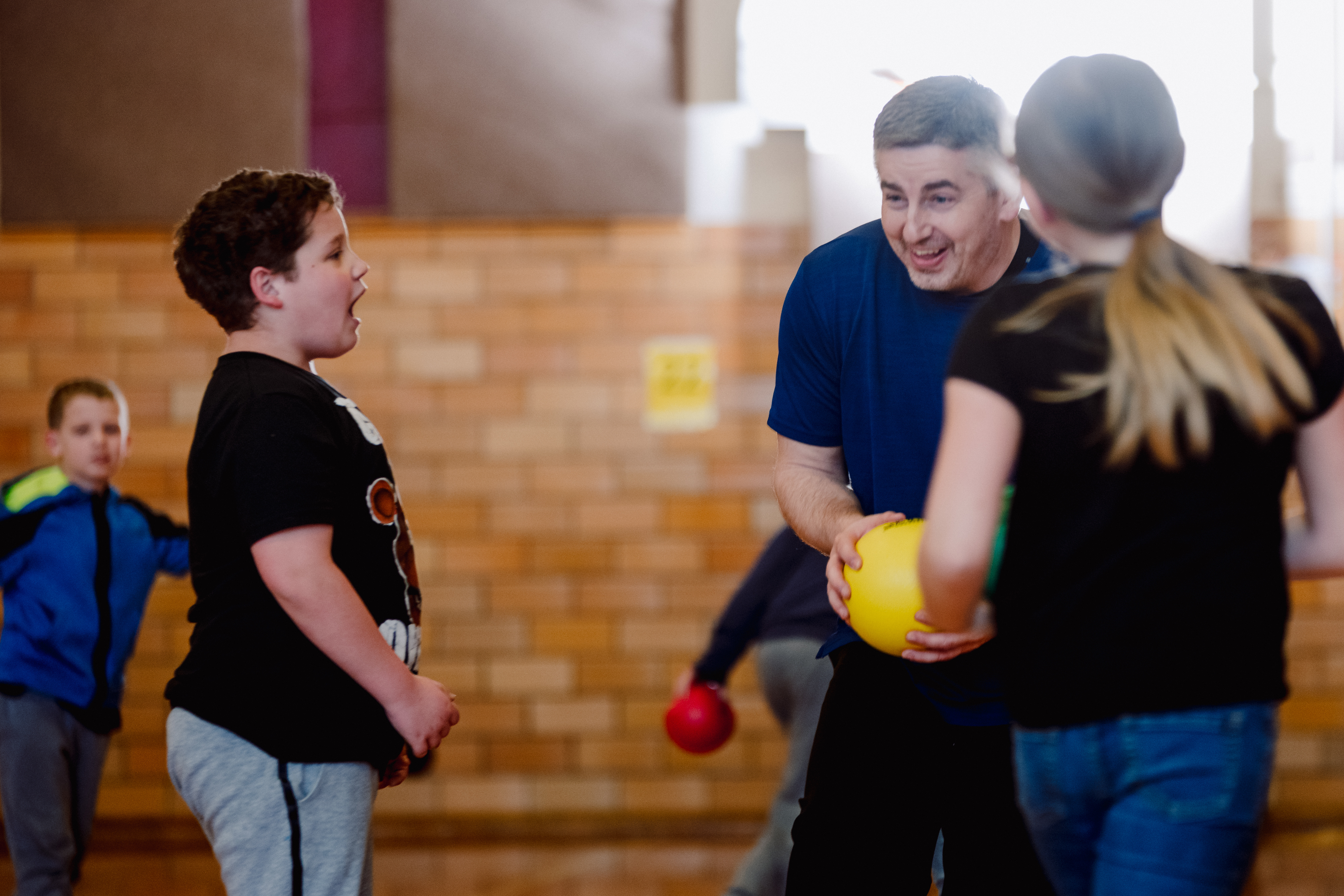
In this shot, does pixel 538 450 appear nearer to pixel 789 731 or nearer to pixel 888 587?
pixel 789 731

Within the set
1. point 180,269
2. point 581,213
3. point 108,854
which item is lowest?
point 108,854

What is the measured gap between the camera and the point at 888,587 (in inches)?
58.6

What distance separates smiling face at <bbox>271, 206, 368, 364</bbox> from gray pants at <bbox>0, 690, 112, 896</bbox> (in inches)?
66.3

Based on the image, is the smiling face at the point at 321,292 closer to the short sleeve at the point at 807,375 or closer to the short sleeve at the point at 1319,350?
the short sleeve at the point at 807,375

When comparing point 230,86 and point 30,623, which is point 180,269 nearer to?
point 30,623

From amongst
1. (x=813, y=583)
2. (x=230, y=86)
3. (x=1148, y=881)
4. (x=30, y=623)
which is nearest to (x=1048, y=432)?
(x=1148, y=881)

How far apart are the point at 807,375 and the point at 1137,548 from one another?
0.71m

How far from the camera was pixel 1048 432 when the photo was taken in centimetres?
119

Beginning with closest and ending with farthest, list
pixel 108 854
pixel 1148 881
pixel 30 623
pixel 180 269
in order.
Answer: pixel 1148 881, pixel 180 269, pixel 30 623, pixel 108 854

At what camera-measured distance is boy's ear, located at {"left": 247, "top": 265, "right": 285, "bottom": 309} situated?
170 cm

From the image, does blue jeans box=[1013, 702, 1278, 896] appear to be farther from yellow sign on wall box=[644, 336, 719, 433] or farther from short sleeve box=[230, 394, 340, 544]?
yellow sign on wall box=[644, 336, 719, 433]

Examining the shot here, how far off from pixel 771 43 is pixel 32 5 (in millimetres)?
2729

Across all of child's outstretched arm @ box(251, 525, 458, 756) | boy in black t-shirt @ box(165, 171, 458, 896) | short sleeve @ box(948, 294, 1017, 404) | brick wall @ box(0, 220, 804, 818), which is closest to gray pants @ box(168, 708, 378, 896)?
boy in black t-shirt @ box(165, 171, 458, 896)

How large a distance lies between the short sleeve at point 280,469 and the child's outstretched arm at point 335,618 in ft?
0.07
